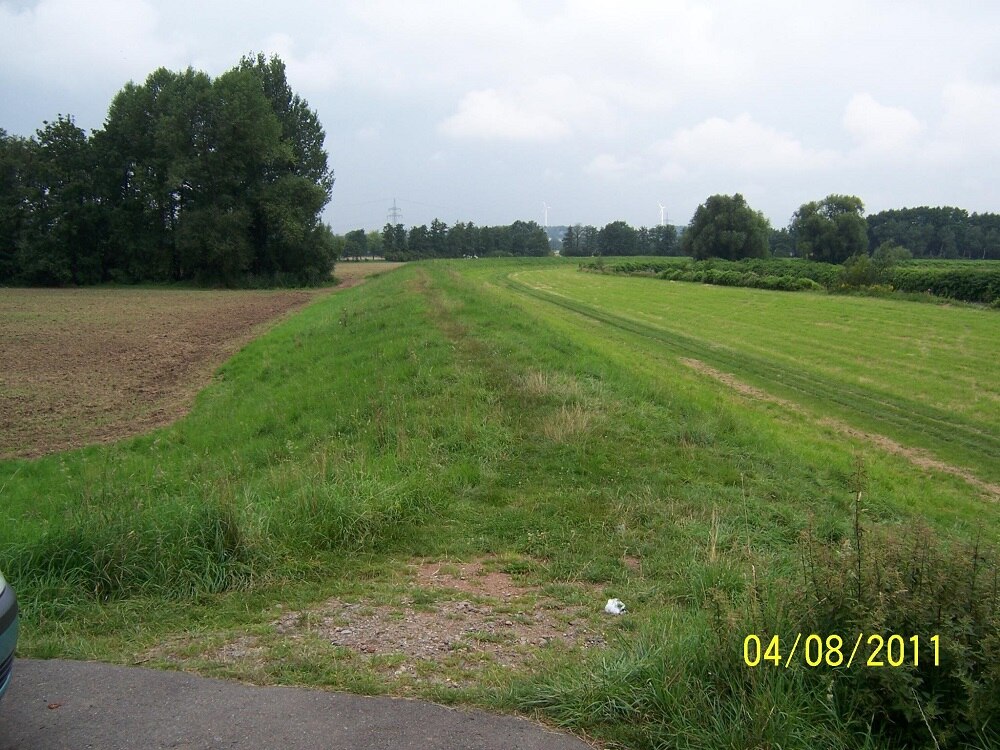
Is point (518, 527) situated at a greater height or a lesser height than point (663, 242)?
lesser

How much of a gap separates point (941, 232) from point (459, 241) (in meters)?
83.8

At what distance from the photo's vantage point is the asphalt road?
346cm

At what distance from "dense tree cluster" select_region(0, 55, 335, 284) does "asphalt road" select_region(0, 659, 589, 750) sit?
57.0 m

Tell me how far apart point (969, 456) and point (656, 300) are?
112 ft

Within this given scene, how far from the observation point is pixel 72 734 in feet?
11.6

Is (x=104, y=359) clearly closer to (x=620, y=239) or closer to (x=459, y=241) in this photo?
(x=459, y=241)

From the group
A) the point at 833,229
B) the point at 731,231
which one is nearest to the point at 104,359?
the point at 833,229

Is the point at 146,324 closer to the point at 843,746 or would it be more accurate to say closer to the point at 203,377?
the point at 203,377

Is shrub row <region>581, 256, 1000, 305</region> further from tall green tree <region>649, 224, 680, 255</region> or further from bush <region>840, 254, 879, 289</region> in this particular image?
tall green tree <region>649, 224, 680, 255</region>

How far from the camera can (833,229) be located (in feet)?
284

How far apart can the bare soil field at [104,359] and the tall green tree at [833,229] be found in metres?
68.3

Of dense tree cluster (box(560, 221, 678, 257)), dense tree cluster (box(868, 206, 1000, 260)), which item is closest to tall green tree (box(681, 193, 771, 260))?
dense tree cluster (box(868, 206, 1000, 260))

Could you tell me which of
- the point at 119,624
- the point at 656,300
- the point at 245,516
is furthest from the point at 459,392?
the point at 656,300
